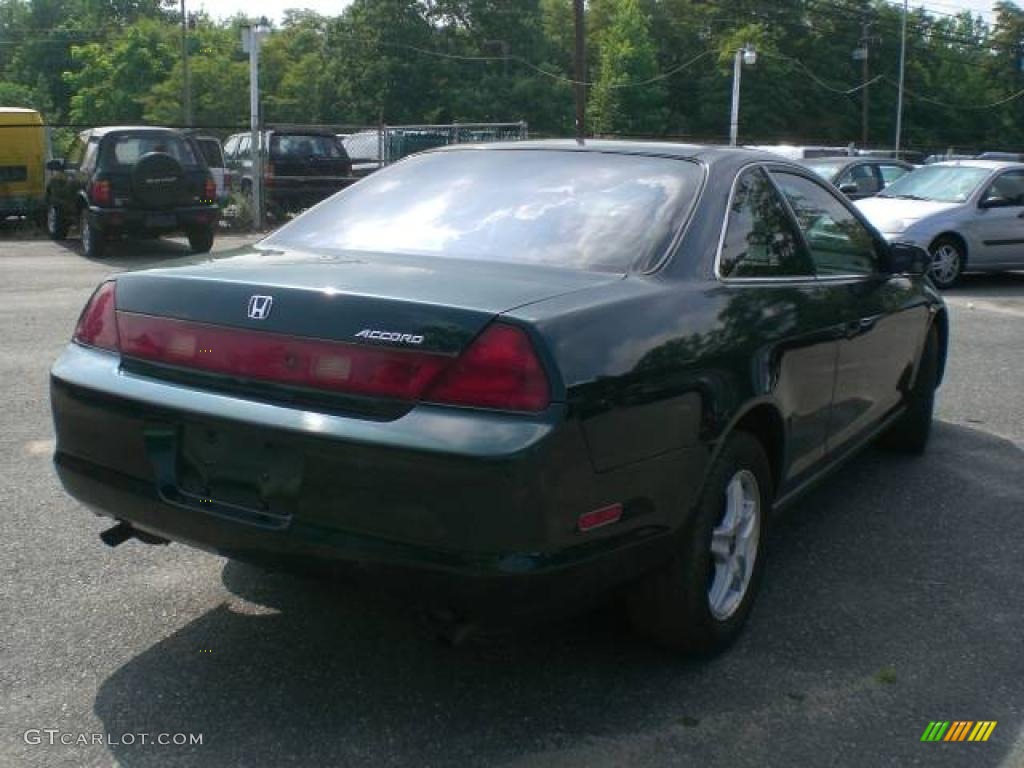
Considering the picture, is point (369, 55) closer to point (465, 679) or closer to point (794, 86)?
point (794, 86)

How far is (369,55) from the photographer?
231ft

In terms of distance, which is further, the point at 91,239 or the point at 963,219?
the point at 91,239

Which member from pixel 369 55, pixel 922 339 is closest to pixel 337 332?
pixel 922 339

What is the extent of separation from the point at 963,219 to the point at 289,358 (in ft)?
39.8

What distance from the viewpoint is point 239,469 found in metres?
2.93

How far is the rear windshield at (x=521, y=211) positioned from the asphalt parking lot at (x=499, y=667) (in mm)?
1172

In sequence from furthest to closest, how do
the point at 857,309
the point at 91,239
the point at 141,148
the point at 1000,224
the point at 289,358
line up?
1. the point at 141,148
2. the point at 91,239
3. the point at 1000,224
4. the point at 857,309
5. the point at 289,358

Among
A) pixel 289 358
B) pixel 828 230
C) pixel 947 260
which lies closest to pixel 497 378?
pixel 289 358

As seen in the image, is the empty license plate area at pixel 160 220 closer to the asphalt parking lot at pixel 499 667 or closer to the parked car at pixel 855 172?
the parked car at pixel 855 172

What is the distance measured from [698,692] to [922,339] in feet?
9.44

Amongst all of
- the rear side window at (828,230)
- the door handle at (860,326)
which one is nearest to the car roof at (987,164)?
the rear side window at (828,230)

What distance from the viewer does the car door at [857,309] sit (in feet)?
14.2

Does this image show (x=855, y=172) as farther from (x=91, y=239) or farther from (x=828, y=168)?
(x=91, y=239)

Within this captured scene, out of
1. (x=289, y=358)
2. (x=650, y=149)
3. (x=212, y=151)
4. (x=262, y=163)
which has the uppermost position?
(x=212, y=151)
